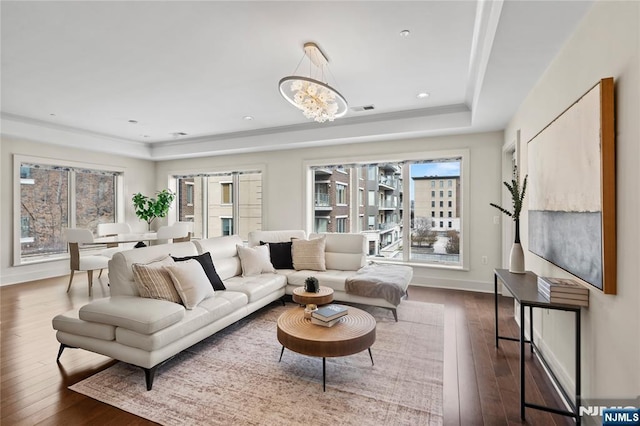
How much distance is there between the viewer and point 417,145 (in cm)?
523

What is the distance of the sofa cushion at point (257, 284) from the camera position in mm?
3402

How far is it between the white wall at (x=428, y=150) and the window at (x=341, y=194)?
0.54 metres

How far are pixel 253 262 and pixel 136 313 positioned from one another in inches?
72.4

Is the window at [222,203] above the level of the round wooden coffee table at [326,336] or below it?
above

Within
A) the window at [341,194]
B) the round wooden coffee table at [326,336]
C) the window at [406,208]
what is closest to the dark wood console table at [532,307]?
the round wooden coffee table at [326,336]

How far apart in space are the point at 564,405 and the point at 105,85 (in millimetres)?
5504

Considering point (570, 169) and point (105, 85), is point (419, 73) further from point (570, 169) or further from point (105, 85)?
point (105, 85)

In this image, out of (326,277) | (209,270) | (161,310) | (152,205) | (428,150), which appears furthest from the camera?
(152,205)

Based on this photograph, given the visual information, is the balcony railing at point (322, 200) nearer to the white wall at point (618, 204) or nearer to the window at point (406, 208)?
the window at point (406, 208)

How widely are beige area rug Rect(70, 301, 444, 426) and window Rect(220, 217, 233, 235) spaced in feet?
14.5

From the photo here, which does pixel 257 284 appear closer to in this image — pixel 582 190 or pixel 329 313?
pixel 329 313

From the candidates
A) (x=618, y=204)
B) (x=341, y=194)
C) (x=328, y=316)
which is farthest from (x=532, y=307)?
(x=341, y=194)

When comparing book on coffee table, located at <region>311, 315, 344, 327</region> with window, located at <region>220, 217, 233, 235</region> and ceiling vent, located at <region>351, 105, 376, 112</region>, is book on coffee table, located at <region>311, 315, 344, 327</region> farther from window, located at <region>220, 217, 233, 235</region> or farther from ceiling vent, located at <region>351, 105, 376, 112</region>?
window, located at <region>220, 217, 233, 235</region>

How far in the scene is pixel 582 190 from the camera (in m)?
1.83
